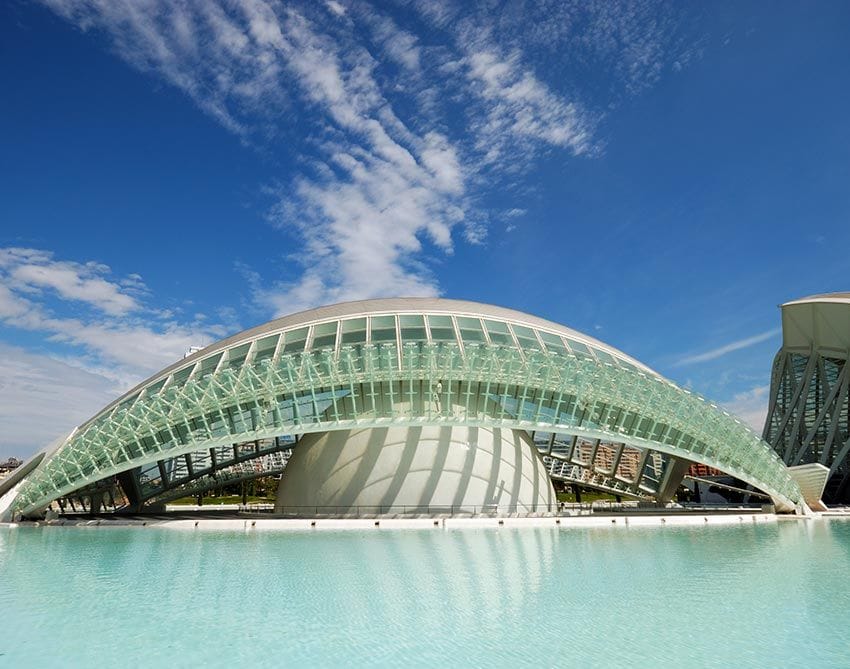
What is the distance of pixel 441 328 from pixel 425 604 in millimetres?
24882

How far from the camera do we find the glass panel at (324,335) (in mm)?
34031

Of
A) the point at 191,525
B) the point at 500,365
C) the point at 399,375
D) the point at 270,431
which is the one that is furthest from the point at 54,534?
the point at 500,365

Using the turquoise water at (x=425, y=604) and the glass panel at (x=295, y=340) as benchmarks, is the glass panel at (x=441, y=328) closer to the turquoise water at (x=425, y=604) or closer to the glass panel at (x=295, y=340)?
the glass panel at (x=295, y=340)

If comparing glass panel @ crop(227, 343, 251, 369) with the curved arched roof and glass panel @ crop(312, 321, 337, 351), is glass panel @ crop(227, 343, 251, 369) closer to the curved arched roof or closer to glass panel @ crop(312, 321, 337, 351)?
the curved arched roof

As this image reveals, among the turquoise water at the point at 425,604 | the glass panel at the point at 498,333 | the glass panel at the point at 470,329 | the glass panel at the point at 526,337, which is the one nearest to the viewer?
the turquoise water at the point at 425,604

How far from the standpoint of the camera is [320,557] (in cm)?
1825

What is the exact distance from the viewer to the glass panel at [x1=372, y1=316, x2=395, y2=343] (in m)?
34.5

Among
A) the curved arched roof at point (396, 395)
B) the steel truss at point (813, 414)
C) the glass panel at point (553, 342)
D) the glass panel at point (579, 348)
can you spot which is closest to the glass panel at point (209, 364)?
the curved arched roof at point (396, 395)

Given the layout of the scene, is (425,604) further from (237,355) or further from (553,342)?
(553,342)

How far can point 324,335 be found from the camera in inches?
1382

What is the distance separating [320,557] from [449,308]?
Result: 22351mm

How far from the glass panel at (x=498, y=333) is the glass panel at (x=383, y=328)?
5759 millimetres

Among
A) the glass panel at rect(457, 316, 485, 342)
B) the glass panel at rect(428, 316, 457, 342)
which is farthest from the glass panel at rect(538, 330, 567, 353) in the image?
the glass panel at rect(428, 316, 457, 342)

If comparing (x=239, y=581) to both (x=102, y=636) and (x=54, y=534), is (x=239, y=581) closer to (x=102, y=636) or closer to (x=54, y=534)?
(x=102, y=636)
